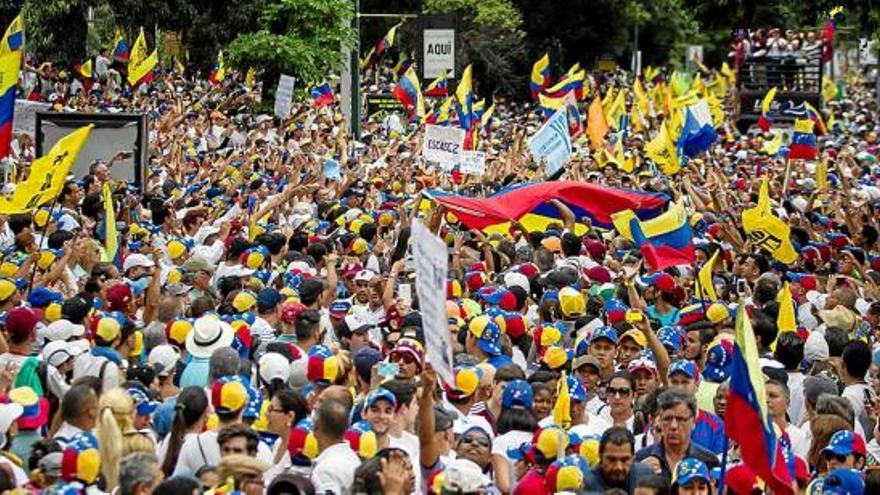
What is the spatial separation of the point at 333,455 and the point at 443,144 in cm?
1286

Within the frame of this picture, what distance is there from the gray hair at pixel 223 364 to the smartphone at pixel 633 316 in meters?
2.84

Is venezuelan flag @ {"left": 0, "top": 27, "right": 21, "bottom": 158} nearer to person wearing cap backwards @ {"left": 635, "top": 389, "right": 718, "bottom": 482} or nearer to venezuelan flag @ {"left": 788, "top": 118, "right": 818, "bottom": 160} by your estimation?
person wearing cap backwards @ {"left": 635, "top": 389, "right": 718, "bottom": 482}

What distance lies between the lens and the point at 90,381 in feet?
32.1

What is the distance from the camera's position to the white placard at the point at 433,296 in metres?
8.89

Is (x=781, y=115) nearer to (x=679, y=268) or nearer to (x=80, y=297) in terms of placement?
(x=679, y=268)

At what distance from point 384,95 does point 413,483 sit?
29.3 m

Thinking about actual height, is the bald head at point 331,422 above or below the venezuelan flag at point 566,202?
above

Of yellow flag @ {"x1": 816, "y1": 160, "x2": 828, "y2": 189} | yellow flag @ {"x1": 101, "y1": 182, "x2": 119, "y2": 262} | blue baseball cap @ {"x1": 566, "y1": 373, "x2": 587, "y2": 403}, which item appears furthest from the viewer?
yellow flag @ {"x1": 816, "y1": 160, "x2": 828, "y2": 189}

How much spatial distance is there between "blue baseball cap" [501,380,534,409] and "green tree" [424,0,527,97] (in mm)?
40776

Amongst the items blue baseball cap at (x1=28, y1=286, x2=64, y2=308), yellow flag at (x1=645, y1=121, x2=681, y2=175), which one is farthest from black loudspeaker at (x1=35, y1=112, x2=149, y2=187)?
blue baseball cap at (x1=28, y1=286, x2=64, y2=308)

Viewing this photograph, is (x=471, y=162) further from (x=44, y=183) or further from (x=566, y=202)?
(x=44, y=183)

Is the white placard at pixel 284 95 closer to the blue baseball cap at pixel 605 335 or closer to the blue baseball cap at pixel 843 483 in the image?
the blue baseball cap at pixel 605 335

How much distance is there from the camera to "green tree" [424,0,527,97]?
51719 millimetres

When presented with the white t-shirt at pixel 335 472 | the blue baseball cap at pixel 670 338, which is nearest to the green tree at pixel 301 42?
the blue baseball cap at pixel 670 338
